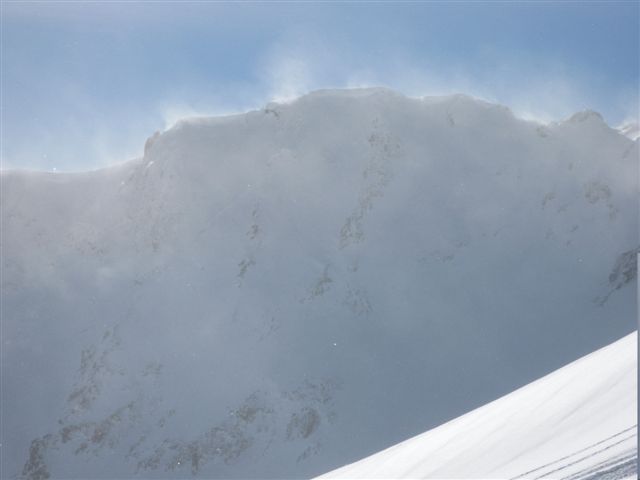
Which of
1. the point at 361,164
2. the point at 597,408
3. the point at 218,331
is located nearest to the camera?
the point at 597,408

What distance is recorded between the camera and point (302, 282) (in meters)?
43.2

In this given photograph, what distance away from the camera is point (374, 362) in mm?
39250

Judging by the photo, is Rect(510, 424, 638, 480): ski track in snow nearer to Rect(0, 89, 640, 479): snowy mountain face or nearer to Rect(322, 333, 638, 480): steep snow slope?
Rect(322, 333, 638, 480): steep snow slope

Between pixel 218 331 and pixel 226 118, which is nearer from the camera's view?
pixel 218 331

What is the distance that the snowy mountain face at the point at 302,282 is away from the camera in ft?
123

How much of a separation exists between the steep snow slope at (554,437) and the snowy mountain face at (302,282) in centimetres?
2774

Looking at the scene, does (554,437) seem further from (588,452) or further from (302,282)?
(302,282)

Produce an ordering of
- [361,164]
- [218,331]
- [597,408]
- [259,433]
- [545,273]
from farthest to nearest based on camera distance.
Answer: [361,164]
[545,273]
[218,331]
[259,433]
[597,408]

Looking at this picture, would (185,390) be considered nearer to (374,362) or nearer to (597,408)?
(374,362)

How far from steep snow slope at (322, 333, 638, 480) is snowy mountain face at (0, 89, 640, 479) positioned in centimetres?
2774

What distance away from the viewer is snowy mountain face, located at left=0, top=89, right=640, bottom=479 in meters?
37.5

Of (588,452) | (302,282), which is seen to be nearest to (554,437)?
(588,452)

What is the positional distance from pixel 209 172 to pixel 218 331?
45.2 ft

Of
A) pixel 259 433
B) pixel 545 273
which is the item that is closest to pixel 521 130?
pixel 545 273
